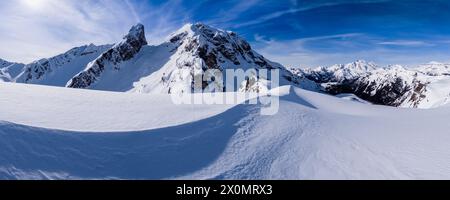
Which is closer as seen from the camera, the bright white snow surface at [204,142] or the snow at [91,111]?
the bright white snow surface at [204,142]

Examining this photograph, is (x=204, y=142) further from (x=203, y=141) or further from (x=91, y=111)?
(x=91, y=111)

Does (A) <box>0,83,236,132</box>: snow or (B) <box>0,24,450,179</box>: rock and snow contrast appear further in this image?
(A) <box>0,83,236,132</box>: snow

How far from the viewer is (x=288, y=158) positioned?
948cm

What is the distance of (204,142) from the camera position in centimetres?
1023

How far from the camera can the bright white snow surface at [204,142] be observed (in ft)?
26.2

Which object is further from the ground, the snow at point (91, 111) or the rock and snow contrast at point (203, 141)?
the snow at point (91, 111)

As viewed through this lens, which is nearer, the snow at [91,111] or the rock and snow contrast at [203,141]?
the rock and snow contrast at [203,141]

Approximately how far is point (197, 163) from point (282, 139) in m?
3.27

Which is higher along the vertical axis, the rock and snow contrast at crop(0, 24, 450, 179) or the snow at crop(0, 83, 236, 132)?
the snow at crop(0, 83, 236, 132)

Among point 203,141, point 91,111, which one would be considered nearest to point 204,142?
point 203,141

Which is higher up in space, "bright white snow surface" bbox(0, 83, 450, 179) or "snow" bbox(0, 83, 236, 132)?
"snow" bbox(0, 83, 236, 132)

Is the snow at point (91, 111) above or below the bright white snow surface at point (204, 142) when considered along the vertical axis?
above

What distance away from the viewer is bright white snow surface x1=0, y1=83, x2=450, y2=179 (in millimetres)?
7980
